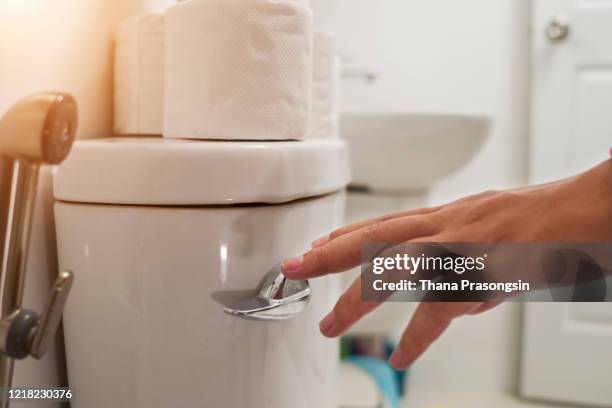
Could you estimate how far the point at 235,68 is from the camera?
0.42 meters

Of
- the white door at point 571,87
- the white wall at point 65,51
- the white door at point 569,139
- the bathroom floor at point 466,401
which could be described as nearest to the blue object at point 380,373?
the bathroom floor at point 466,401

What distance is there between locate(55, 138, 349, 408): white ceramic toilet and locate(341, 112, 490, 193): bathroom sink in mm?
524

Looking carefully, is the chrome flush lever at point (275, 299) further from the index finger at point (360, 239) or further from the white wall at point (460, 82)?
the white wall at point (460, 82)

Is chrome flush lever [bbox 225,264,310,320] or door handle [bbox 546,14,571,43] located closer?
chrome flush lever [bbox 225,264,310,320]

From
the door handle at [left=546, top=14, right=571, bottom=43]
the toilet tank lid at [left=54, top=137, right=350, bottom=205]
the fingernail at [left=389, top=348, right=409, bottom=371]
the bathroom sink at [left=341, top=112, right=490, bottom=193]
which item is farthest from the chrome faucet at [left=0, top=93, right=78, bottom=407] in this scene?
the door handle at [left=546, top=14, right=571, bottom=43]

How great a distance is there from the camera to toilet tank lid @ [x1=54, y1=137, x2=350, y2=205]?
1.25ft

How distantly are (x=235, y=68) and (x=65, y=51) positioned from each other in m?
0.14

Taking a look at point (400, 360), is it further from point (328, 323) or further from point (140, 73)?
point (140, 73)

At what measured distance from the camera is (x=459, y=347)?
1417 mm

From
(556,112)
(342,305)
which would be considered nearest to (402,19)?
(556,112)

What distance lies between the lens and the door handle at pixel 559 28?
1306 mm

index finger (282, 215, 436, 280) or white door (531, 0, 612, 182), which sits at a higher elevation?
white door (531, 0, 612, 182)

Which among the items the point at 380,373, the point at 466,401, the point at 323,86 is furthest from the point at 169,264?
the point at 466,401

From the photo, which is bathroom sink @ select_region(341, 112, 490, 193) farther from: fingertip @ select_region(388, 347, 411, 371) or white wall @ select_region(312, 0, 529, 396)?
fingertip @ select_region(388, 347, 411, 371)
